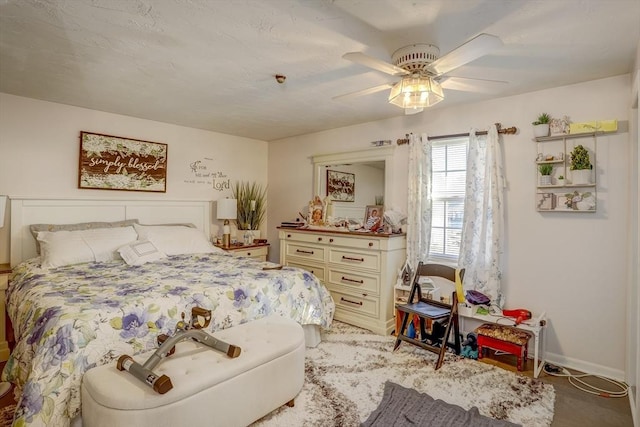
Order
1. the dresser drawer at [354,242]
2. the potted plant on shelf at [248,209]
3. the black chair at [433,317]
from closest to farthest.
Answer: the black chair at [433,317], the dresser drawer at [354,242], the potted plant on shelf at [248,209]

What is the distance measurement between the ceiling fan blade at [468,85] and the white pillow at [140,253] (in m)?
2.88

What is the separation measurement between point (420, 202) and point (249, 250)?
7.50ft

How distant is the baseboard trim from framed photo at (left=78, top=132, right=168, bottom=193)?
14.1 ft

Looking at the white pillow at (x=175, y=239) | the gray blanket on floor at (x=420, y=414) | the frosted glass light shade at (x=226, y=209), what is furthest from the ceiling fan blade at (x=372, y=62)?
the frosted glass light shade at (x=226, y=209)

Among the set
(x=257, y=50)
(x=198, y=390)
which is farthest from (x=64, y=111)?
(x=198, y=390)

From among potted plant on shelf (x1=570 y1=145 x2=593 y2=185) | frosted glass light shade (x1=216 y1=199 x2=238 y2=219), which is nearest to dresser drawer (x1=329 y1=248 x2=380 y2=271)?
frosted glass light shade (x1=216 y1=199 x2=238 y2=219)

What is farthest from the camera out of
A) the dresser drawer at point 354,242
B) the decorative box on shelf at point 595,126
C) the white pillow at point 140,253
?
the dresser drawer at point 354,242

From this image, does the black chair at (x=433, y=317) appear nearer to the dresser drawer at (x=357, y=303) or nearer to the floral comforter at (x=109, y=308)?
the dresser drawer at (x=357, y=303)

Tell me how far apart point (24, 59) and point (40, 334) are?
189 cm

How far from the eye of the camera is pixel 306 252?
406cm

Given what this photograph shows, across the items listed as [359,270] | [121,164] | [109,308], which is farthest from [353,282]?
[121,164]

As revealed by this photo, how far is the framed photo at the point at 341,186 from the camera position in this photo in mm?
4180

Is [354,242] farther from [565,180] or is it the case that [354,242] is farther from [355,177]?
[565,180]

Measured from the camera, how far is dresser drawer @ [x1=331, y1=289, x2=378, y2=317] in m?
3.47
